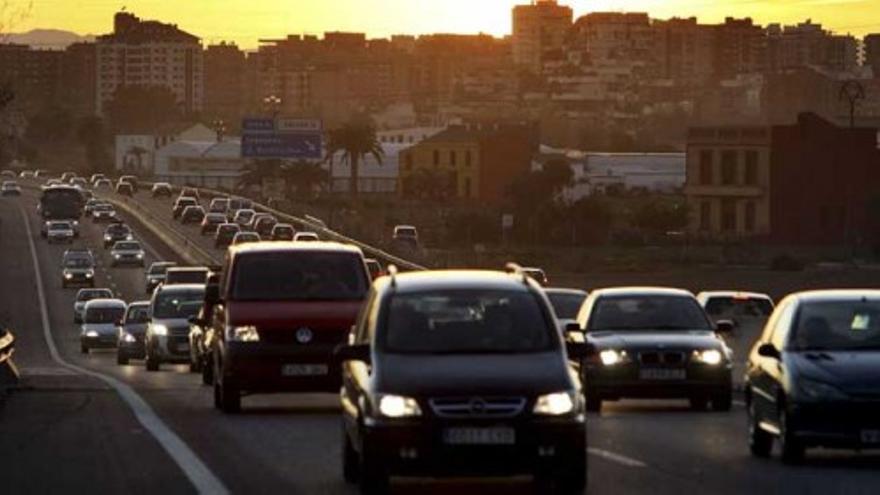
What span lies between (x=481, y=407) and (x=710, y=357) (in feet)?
38.8

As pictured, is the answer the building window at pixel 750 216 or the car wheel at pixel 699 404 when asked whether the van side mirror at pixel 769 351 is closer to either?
the car wheel at pixel 699 404

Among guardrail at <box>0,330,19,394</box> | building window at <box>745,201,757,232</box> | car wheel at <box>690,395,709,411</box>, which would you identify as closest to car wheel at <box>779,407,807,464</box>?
car wheel at <box>690,395,709,411</box>

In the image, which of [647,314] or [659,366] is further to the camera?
[647,314]

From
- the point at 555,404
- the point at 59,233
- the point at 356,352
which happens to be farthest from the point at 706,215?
the point at 555,404

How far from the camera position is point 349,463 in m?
18.8

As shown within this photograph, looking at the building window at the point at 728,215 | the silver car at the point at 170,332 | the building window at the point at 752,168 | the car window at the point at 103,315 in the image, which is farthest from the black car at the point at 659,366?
the building window at the point at 728,215

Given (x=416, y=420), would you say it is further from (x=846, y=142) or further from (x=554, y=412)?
(x=846, y=142)

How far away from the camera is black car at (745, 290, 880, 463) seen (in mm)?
20109

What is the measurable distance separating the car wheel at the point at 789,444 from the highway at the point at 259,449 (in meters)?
0.12

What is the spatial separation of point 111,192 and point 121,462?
168 m

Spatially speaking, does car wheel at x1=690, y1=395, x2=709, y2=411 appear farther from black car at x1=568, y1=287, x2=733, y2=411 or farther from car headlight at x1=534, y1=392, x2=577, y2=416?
car headlight at x1=534, y1=392, x2=577, y2=416

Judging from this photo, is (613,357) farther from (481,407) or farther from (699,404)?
(481,407)

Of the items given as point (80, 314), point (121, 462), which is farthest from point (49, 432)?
point (80, 314)

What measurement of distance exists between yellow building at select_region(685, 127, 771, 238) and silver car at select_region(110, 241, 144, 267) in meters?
28.3
